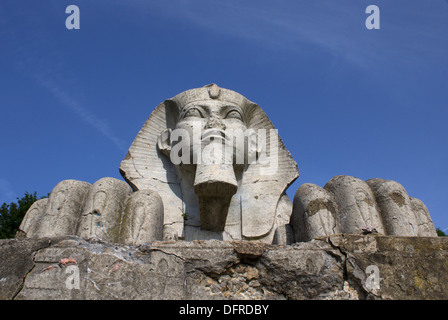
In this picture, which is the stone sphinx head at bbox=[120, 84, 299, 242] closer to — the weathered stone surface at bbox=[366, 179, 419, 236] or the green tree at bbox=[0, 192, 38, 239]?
the weathered stone surface at bbox=[366, 179, 419, 236]

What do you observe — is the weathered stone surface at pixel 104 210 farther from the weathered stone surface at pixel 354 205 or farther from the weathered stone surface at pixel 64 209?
the weathered stone surface at pixel 354 205

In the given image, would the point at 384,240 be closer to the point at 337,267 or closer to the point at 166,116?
the point at 337,267

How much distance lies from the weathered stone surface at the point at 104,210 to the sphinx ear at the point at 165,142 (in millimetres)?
975

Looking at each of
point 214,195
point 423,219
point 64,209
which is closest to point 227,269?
point 214,195

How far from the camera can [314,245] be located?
2.92 m

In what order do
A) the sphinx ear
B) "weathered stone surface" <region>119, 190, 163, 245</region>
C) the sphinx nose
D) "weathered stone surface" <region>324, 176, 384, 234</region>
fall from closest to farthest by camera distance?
"weathered stone surface" <region>119, 190, 163, 245</region> < "weathered stone surface" <region>324, 176, 384, 234</region> < the sphinx nose < the sphinx ear

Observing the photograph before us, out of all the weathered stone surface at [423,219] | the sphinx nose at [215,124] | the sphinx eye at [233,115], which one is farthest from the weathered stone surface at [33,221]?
the weathered stone surface at [423,219]

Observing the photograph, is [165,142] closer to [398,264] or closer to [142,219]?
[142,219]

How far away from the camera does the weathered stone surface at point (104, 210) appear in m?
3.42

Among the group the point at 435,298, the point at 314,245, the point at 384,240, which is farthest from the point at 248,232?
the point at 435,298

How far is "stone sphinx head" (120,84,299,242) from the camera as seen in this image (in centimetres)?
399

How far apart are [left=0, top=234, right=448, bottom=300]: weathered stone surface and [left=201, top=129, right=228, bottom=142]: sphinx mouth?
57.3 inches

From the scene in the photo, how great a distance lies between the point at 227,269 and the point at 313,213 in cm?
113

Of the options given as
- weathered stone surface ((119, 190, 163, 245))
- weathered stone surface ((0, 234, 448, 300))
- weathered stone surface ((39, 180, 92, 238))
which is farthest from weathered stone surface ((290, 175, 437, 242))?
weathered stone surface ((39, 180, 92, 238))
